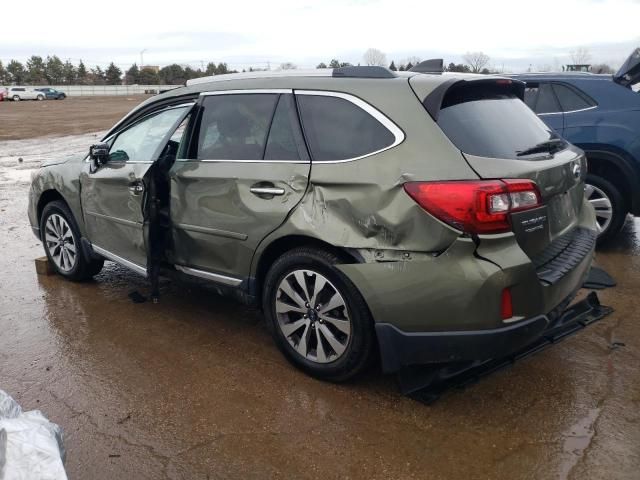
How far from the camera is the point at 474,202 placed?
2795 millimetres

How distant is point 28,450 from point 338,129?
2.23 metres

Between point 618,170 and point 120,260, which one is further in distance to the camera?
point 618,170

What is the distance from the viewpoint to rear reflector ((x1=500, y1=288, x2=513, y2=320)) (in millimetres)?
2830

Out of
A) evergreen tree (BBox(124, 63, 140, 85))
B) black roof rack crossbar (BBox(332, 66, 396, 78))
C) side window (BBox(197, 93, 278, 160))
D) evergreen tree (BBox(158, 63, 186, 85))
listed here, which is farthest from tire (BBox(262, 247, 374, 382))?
evergreen tree (BBox(124, 63, 140, 85))

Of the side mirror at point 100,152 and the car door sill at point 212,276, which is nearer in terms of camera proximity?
the car door sill at point 212,276

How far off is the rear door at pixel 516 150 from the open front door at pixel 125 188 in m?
2.05

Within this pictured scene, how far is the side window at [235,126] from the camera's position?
3740 mm

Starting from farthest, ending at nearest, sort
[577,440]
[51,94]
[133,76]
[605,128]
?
[133,76] → [51,94] → [605,128] → [577,440]

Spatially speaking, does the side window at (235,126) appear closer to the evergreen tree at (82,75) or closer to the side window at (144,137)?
the side window at (144,137)

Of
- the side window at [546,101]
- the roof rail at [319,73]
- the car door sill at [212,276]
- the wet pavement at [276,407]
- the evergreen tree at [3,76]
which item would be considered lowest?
the wet pavement at [276,407]

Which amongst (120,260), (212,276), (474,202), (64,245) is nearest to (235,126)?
(212,276)

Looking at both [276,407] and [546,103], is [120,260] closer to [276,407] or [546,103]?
[276,407]

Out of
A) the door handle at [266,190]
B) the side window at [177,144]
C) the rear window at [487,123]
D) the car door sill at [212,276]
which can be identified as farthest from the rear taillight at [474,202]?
the side window at [177,144]

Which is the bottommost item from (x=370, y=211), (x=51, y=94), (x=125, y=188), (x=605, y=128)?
(x=51, y=94)
